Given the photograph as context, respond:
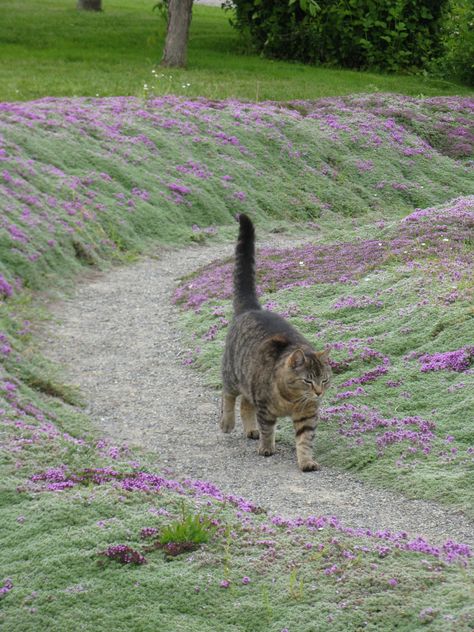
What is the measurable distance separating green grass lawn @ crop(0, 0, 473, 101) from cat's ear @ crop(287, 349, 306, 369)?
1705cm

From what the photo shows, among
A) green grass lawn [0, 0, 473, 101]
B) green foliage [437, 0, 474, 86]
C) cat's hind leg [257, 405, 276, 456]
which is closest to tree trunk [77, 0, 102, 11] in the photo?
green grass lawn [0, 0, 473, 101]

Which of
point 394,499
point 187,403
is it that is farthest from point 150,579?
point 187,403

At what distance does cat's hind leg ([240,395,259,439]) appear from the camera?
10977mm

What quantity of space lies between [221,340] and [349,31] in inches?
1030

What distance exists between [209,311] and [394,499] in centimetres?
680

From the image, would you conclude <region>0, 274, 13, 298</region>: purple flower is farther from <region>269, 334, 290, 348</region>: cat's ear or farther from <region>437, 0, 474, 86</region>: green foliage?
<region>437, 0, 474, 86</region>: green foliage

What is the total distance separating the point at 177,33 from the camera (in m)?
32.9

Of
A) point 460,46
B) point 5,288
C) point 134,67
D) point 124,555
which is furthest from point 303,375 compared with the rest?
point 460,46

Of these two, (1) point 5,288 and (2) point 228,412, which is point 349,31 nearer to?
(1) point 5,288

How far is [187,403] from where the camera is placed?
481 inches

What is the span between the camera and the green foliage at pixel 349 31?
3719 centimetres

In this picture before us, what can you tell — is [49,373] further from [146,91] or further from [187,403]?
[146,91]

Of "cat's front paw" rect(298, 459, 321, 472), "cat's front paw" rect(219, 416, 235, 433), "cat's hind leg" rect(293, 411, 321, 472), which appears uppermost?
"cat's hind leg" rect(293, 411, 321, 472)

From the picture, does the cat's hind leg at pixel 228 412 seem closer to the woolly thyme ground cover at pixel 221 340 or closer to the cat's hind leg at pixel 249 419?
the cat's hind leg at pixel 249 419
